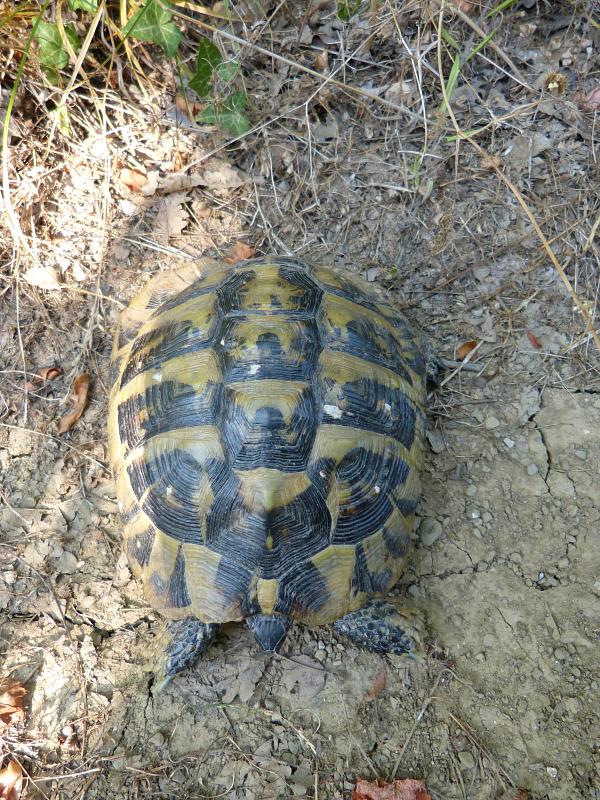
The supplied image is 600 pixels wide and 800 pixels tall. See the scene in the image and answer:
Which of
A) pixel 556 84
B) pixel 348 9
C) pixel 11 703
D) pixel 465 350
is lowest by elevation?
pixel 11 703

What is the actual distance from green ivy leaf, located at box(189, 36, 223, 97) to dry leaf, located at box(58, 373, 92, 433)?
5.72ft

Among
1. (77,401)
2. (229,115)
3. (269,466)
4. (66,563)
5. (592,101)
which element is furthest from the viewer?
(229,115)

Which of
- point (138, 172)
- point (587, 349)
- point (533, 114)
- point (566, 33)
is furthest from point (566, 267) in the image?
point (138, 172)

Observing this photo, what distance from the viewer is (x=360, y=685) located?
2.42 meters

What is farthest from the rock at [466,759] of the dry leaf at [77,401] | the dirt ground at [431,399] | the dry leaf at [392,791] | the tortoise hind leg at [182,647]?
the dry leaf at [77,401]

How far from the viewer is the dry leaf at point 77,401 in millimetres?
2924

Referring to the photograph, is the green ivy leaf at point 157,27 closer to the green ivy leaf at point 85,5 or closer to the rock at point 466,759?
the green ivy leaf at point 85,5

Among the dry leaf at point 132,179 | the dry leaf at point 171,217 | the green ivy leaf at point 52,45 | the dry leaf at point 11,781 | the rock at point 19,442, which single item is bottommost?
the dry leaf at point 11,781

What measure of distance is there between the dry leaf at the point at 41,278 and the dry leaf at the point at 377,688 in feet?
8.68

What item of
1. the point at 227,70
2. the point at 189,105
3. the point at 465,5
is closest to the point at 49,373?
the point at 189,105

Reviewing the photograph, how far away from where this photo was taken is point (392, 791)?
7.22ft

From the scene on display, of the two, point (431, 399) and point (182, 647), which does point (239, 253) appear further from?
point (182, 647)

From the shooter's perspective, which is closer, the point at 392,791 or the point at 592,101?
the point at 392,791

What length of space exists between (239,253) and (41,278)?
113cm
